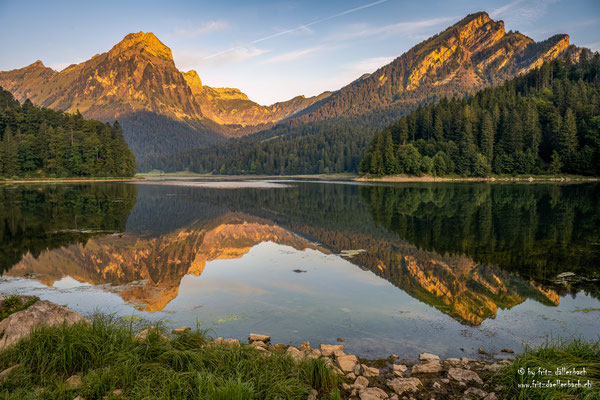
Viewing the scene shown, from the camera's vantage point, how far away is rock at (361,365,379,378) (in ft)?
26.0

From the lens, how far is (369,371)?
805cm

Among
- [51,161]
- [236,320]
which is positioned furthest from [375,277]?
[51,161]

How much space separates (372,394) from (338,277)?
9.68m

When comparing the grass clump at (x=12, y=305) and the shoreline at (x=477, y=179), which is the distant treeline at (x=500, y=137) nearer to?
the shoreline at (x=477, y=179)

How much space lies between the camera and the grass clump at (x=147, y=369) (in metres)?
6.25

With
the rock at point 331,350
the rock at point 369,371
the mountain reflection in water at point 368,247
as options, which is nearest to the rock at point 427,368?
the rock at point 369,371

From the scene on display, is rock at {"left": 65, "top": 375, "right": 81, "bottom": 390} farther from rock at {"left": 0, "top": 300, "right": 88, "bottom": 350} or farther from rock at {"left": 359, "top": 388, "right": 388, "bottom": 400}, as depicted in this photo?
rock at {"left": 359, "top": 388, "right": 388, "bottom": 400}

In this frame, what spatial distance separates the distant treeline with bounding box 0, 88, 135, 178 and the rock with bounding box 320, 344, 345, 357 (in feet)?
404

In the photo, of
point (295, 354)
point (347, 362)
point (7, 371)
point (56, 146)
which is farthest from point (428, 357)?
point (56, 146)

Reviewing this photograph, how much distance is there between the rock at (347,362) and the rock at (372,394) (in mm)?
910

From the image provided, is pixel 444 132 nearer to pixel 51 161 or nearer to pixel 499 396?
pixel 51 161

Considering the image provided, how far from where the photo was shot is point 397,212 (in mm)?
38906

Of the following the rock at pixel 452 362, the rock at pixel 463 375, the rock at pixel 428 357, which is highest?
the rock at pixel 463 375

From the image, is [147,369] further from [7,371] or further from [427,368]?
[427,368]
